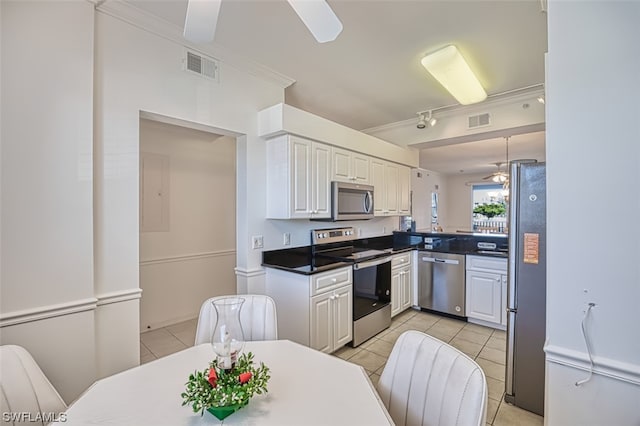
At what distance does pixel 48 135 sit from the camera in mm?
1649

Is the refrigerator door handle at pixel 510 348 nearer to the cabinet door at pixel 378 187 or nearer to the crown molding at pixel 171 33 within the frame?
the cabinet door at pixel 378 187

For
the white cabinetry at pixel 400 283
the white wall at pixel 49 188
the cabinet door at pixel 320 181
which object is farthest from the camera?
the white cabinetry at pixel 400 283

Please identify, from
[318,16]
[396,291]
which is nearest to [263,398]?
[318,16]

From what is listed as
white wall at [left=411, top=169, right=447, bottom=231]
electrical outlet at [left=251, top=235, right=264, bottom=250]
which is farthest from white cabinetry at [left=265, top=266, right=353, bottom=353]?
white wall at [left=411, top=169, right=447, bottom=231]

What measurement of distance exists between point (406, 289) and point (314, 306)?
6.31ft

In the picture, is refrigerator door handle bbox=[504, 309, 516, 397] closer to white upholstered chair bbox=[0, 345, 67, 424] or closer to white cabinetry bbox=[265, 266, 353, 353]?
white cabinetry bbox=[265, 266, 353, 353]

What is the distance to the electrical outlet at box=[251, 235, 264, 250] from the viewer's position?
8.95 feet

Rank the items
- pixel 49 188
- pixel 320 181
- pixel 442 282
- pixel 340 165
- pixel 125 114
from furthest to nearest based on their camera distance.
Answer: pixel 442 282, pixel 340 165, pixel 320 181, pixel 125 114, pixel 49 188

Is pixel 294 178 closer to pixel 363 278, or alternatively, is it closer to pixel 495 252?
pixel 363 278

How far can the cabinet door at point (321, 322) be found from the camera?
2561 mm

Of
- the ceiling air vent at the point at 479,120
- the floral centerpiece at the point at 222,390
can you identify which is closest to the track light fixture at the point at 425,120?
the ceiling air vent at the point at 479,120

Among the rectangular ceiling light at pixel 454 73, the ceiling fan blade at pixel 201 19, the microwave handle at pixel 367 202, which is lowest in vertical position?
the microwave handle at pixel 367 202

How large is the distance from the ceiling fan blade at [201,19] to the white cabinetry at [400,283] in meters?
3.06

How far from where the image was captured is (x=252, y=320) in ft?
5.84
